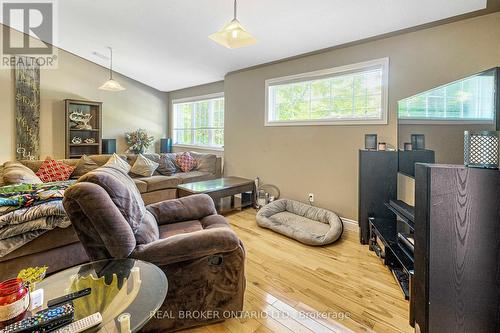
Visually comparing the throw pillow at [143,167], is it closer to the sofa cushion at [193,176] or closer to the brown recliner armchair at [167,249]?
the sofa cushion at [193,176]

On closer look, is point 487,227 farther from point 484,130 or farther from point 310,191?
point 310,191

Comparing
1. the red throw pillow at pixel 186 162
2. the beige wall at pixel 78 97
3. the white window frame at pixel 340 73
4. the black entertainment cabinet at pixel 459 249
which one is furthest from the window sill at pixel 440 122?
the beige wall at pixel 78 97

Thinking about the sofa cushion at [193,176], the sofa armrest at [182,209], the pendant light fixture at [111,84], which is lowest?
the sofa armrest at [182,209]

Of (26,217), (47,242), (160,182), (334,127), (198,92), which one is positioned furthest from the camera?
(198,92)

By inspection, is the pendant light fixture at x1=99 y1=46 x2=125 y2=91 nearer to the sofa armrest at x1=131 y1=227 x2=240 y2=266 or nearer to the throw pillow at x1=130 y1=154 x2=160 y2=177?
the throw pillow at x1=130 y1=154 x2=160 y2=177

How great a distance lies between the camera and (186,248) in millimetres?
1426

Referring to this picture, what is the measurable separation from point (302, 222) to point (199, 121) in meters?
3.60

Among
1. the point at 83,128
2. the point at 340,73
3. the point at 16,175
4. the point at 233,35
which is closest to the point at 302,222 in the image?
the point at 340,73

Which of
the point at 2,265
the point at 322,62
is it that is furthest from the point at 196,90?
the point at 2,265

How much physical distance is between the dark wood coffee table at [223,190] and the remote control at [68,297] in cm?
220

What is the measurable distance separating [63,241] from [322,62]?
3.54 m

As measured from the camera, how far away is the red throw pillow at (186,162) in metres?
4.89

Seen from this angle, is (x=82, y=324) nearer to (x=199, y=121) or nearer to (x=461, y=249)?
(x=461, y=249)

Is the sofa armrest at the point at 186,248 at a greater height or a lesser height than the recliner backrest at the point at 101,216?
lesser
